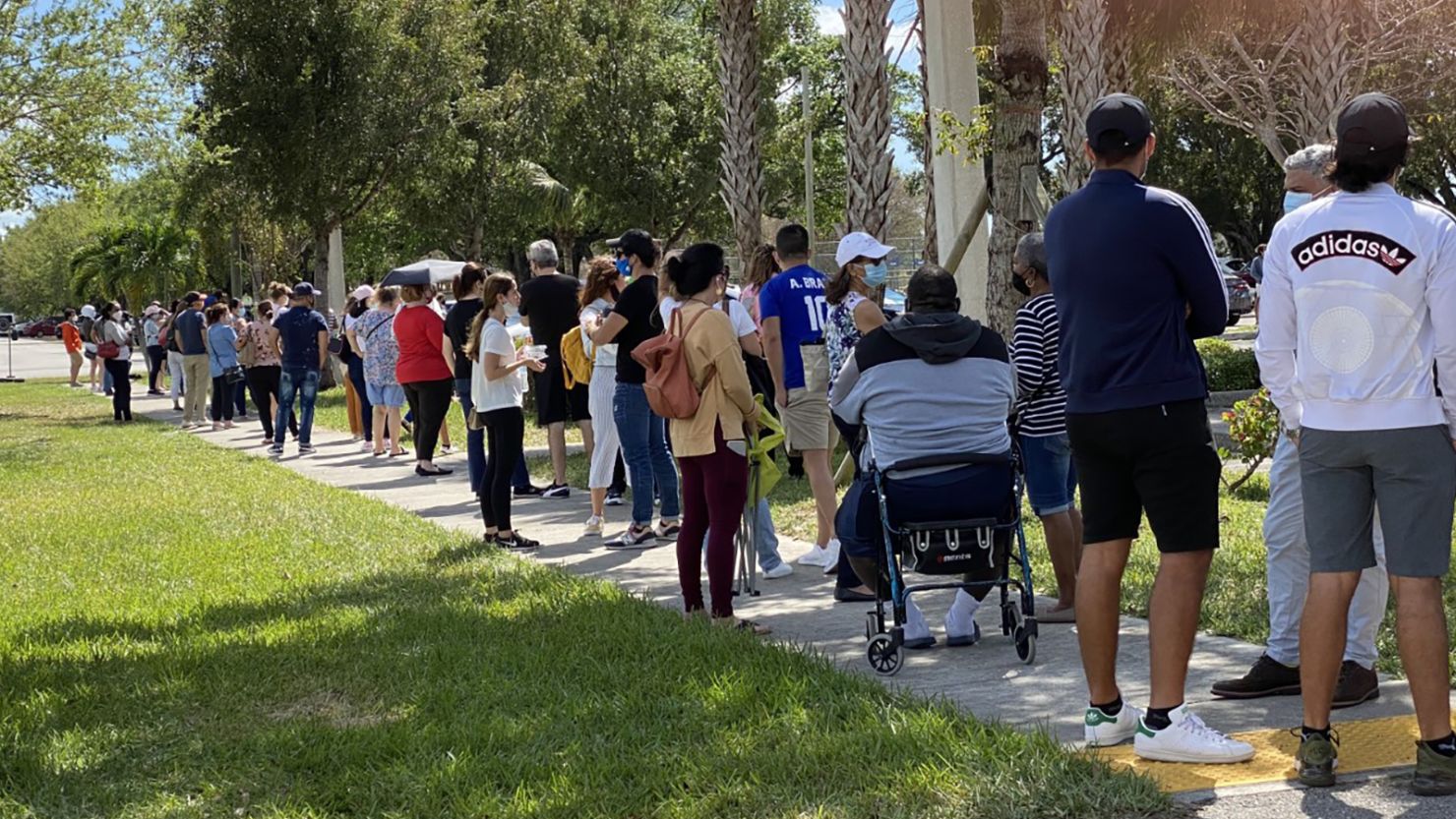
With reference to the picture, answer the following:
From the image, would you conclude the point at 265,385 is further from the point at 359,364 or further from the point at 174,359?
the point at 174,359

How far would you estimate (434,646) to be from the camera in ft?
23.7

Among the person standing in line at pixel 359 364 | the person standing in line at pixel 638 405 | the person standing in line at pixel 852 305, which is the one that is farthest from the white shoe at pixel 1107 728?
the person standing in line at pixel 359 364

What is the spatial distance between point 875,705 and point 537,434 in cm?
1349

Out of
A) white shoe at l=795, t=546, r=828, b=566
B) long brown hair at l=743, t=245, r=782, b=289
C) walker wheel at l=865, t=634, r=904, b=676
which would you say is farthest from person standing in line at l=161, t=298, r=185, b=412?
walker wheel at l=865, t=634, r=904, b=676

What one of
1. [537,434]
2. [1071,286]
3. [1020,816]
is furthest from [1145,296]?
[537,434]

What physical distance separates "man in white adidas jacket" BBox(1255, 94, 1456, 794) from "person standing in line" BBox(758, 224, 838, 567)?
14.9 ft

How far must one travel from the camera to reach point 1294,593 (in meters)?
5.96

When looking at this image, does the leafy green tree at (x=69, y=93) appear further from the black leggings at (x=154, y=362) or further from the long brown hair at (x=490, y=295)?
the long brown hair at (x=490, y=295)

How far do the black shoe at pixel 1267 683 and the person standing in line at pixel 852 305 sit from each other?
8.54ft

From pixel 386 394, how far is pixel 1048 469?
11.2 m

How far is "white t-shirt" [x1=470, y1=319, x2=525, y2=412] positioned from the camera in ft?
34.2

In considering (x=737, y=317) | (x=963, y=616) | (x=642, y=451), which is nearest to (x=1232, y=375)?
(x=642, y=451)

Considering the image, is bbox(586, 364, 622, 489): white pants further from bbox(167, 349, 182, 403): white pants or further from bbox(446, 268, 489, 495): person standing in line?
bbox(167, 349, 182, 403): white pants

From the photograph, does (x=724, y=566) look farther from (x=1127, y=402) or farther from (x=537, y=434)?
(x=537, y=434)
